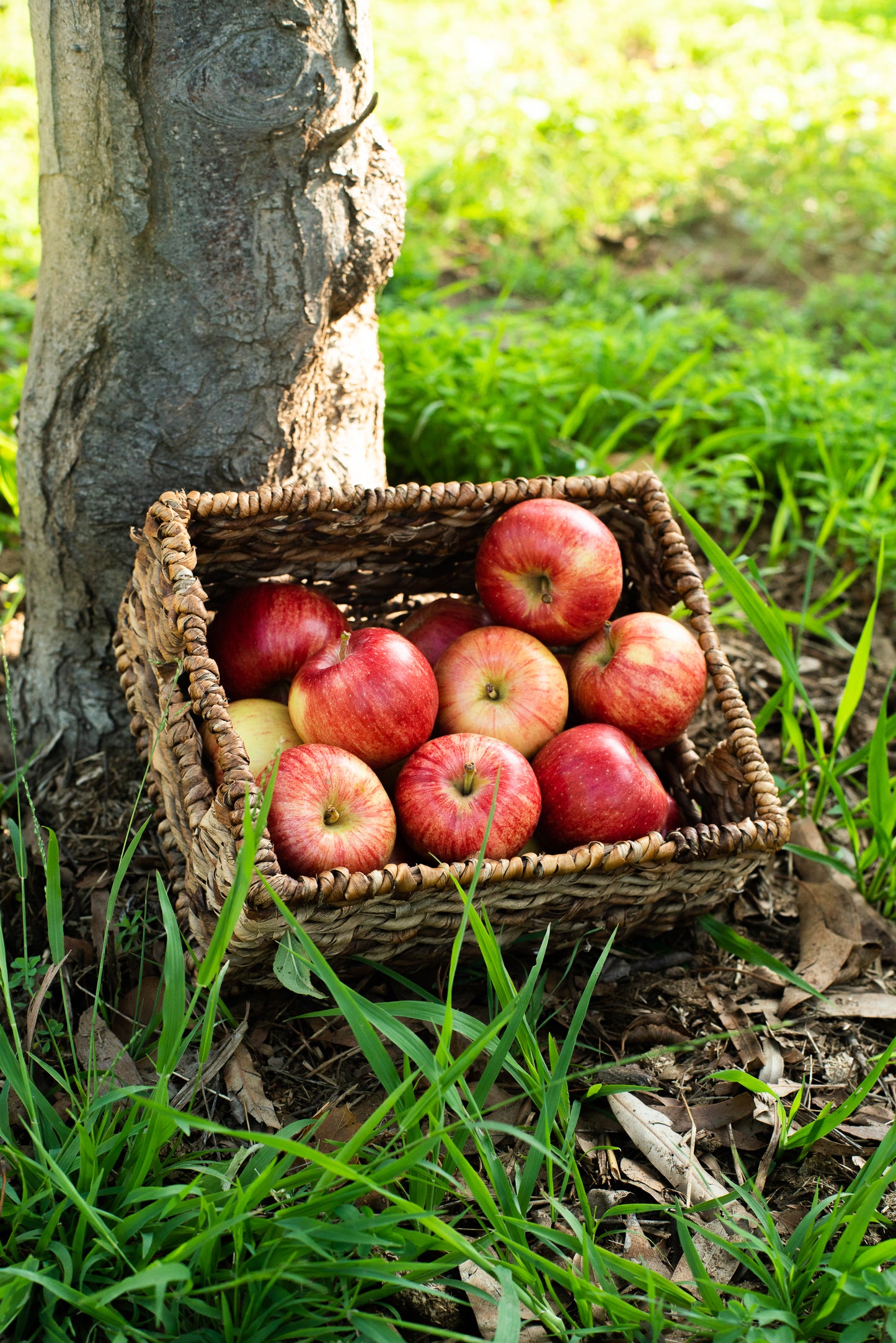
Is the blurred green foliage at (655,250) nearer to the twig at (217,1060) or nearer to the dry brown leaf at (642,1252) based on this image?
the twig at (217,1060)

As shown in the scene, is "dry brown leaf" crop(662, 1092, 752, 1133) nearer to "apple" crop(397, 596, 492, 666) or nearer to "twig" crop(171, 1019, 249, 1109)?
"twig" crop(171, 1019, 249, 1109)

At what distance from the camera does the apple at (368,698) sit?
173cm

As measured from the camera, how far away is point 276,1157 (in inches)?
50.2

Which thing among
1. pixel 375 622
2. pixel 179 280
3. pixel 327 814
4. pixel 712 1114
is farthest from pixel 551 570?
pixel 712 1114

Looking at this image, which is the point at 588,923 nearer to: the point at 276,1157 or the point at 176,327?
the point at 276,1157

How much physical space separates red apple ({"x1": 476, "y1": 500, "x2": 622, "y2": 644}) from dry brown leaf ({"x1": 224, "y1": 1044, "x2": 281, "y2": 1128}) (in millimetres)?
968

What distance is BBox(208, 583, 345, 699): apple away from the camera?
6.26 ft

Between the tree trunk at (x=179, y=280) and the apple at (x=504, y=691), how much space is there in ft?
1.88

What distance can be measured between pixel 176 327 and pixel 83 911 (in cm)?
114

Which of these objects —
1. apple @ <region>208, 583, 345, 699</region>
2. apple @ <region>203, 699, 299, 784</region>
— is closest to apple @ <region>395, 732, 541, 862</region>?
apple @ <region>203, 699, 299, 784</region>

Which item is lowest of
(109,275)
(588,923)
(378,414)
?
(588,923)

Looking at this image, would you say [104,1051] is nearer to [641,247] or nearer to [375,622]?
[375,622]

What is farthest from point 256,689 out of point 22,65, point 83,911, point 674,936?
point 22,65

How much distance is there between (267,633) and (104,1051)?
0.78 m
